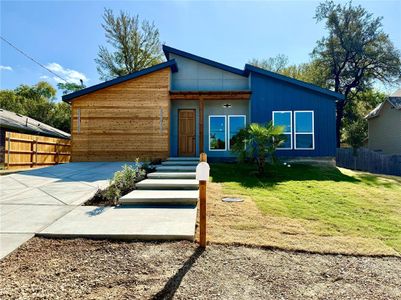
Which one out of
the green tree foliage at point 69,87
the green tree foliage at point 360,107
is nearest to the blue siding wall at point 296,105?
the green tree foliage at point 360,107

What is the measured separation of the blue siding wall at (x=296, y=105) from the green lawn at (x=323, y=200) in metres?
2.03

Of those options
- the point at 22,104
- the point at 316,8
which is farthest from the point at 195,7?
the point at 22,104

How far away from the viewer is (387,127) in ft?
59.8

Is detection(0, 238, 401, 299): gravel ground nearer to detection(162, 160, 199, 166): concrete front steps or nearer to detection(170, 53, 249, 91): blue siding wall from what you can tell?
detection(162, 160, 199, 166): concrete front steps

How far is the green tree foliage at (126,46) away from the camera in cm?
2222

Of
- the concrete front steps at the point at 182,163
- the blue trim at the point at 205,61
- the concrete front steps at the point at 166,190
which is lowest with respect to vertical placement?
the concrete front steps at the point at 166,190

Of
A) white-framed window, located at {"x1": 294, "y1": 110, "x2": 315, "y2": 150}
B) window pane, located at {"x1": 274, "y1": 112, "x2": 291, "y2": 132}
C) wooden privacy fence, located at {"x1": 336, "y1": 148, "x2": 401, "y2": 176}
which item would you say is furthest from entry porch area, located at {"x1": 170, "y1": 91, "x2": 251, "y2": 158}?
wooden privacy fence, located at {"x1": 336, "y1": 148, "x2": 401, "y2": 176}

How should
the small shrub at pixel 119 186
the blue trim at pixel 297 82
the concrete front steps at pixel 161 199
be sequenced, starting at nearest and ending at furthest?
the concrete front steps at pixel 161 199, the small shrub at pixel 119 186, the blue trim at pixel 297 82

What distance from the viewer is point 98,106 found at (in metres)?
12.0

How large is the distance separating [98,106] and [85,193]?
692cm

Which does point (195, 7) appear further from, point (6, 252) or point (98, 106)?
point (6, 252)

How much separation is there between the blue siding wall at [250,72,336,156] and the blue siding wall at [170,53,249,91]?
110 centimetres

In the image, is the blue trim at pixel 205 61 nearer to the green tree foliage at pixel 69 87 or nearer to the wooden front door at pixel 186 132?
the wooden front door at pixel 186 132

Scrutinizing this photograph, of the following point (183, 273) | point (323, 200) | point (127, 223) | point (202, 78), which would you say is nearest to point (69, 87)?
point (202, 78)
